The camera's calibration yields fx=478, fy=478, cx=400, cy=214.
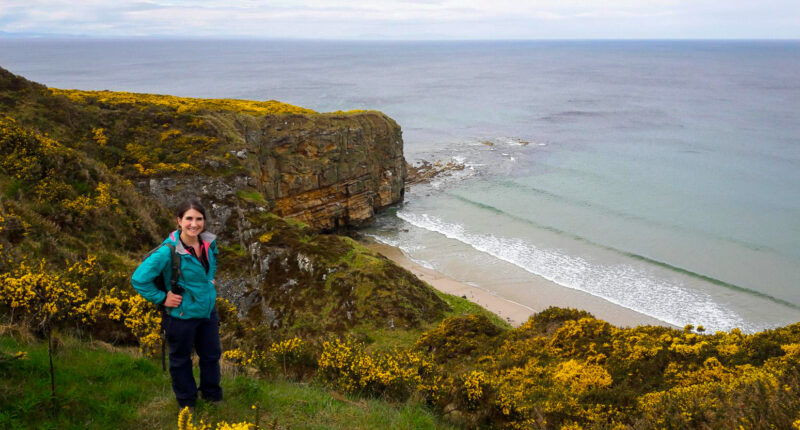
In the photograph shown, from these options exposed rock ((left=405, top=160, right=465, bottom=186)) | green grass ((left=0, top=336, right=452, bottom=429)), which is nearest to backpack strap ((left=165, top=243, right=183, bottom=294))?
green grass ((left=0, top=336, right=452, bottom=429))

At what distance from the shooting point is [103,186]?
1560cm

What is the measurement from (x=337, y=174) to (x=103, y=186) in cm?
2214

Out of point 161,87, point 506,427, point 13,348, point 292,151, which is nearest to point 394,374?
point 506,427

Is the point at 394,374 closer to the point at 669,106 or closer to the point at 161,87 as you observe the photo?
the point at 669,106

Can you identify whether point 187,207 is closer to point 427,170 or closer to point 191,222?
point 191,222

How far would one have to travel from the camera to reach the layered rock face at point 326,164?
33.8m

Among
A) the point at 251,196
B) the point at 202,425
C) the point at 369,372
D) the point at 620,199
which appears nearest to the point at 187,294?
the point at 202,425

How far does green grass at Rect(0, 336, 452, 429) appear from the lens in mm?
5547

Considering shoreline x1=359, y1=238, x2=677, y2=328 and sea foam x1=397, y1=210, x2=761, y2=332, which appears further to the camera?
sea foam x1=397, y1=210, x2=761, y2=332

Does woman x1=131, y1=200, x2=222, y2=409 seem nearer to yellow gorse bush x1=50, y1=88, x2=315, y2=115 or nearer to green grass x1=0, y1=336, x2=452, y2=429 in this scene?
green grass x1=0, y1=336, x2=452, y2=429

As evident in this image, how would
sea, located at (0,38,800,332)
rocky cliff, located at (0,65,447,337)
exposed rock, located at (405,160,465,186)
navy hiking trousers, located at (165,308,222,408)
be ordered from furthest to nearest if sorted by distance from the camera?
exposed rock, located at (405,160,465,186) < sea, located at (0,38,800,332) < rocky cliff, located at (0,65,447,337) < navy hiking trousers, located at (165,308,222,408)

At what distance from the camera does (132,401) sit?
6.33 meters

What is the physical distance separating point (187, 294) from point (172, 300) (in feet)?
0.58

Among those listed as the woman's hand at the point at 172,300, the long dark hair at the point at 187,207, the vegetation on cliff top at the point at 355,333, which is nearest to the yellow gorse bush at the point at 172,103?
the vegetation on cliff top at the point at 355,333
